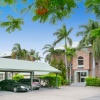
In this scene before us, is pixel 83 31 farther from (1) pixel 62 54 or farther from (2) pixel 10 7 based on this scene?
(2) pixel 10 7

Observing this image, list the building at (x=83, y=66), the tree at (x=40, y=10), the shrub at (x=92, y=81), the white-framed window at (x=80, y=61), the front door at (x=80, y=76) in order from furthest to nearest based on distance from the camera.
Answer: the white-framed window at (x=80, y=61), the front door at (x=80, y=76), the building at (x=83, y=66), the shrub at (x=92, y=81), the tree at (x=40, y=10)

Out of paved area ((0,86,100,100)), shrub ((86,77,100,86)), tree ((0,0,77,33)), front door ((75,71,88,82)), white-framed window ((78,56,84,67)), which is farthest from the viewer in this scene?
white-framed window ((78,56,84,67))

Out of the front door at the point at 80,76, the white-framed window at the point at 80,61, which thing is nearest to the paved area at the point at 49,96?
the front door at the point at 80,76

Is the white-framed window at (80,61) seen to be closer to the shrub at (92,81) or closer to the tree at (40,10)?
the shrub at (92,81)

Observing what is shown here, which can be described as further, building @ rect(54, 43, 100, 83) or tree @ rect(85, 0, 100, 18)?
building @ rect(54, 43, 100, 83)

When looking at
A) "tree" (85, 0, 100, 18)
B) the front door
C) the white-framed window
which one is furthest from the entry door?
"tree" (85, 0, 100, 18)

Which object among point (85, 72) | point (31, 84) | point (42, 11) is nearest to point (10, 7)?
point (42, 11)

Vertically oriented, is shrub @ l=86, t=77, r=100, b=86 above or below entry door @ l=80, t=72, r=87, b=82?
below

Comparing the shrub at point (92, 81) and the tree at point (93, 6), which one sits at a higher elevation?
the tree at point (93, 6)

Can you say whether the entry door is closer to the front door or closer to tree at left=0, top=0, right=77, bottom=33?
the front door

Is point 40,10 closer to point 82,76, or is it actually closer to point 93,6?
point 93,6

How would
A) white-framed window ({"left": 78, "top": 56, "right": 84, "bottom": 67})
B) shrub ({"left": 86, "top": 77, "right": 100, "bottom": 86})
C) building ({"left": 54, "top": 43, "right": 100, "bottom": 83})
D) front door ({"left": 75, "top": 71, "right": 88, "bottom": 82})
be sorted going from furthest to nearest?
white-framed window ({"left": 78, "top": 56, "right": 84, "bottom": 67}) < front door ({"left": 75, "top": 71, "right": 88, "bottom": 82}) < building ({"left": 54, "top": 43, "right": 100, "bottom": 83}) < shrub ({"left": 86, "top": 77, "right": 100, "bottom": 86})

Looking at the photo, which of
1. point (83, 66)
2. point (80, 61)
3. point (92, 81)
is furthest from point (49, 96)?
point (80, 61)

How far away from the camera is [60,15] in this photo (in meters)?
3.29
